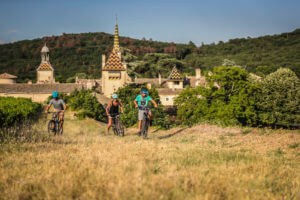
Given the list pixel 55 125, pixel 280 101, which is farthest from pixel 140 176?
pixel 280 101

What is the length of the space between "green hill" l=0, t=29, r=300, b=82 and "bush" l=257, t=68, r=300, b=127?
108 feet

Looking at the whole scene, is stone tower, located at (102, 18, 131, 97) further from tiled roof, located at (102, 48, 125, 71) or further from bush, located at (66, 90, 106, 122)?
bush, located at (66, 90, 106, 122)

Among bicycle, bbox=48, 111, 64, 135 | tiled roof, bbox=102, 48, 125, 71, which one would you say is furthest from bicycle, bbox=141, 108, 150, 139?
tiled roof, bbox=102, 48, 125, 71

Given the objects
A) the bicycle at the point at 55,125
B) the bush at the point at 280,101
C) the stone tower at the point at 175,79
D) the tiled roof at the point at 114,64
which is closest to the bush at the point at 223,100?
the bush at the point at 280,101

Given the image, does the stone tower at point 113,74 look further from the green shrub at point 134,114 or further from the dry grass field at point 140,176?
the dry grass field at point 140,176

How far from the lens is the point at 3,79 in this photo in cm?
6631

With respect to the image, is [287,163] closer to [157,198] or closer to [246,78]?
[157,198]

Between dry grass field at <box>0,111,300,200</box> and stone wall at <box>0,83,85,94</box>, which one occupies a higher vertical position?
stone wall at <box>0,83,85,94</box>

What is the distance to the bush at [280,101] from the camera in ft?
130

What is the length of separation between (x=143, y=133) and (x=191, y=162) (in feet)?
18.2

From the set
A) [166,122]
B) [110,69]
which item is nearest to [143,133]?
[166,122]

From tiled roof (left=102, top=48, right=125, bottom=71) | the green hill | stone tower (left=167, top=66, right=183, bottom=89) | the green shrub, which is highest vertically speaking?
the green hill

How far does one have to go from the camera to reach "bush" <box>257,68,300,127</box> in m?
39.8

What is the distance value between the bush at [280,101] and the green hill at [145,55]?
108 ft
